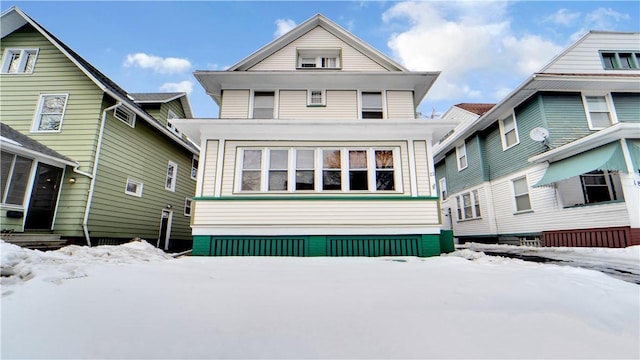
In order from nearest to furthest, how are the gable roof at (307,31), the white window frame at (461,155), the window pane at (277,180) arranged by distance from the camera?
the window pane at (277,180) < the gable roof at (307,31) < the white window frame at (461,155)

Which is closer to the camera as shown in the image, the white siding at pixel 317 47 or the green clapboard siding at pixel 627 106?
the green clapboard siding at pixel 627 106

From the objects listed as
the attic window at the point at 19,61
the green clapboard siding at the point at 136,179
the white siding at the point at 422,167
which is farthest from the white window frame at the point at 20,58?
the white siding at the point at 422,167

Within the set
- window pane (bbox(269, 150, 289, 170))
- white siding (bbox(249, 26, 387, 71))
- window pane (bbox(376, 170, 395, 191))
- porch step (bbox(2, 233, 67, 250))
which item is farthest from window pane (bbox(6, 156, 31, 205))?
window pane (bbox(376, 170, 395, 191))

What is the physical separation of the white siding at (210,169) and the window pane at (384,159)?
470 cm

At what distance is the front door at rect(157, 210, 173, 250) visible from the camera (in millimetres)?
11625

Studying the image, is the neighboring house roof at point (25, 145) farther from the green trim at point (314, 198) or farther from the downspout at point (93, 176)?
the green trim at point (314, 198)

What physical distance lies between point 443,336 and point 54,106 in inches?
492

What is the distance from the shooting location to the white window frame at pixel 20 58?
878cm

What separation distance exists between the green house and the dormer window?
17.6 ft

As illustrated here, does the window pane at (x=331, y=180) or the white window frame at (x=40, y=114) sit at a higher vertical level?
the white window frame at (x=40, y=114)

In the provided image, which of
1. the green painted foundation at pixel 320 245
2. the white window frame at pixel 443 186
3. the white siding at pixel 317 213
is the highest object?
the white window frame at pixel 443 186

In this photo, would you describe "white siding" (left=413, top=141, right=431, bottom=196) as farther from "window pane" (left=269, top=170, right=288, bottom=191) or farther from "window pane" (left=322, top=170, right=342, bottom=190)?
"window pane" (left=269, top=170, right=288, bottom=191)

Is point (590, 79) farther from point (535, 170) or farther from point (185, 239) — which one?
point (185, 239)

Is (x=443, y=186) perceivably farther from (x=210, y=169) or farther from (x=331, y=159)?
(x=210, y=169)
